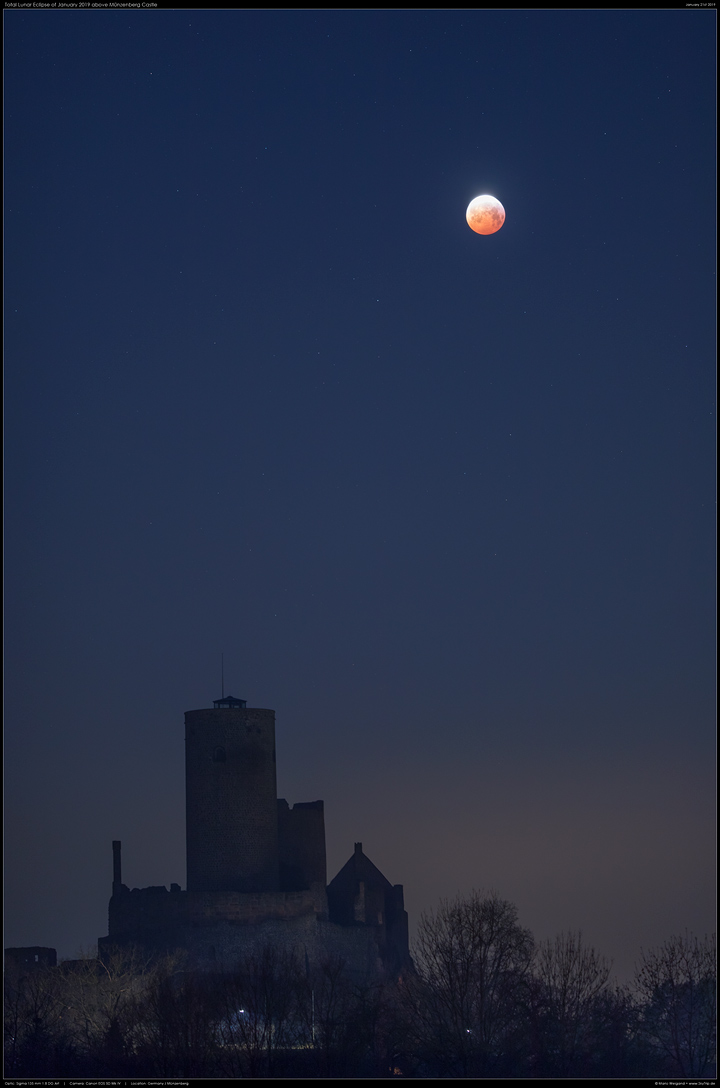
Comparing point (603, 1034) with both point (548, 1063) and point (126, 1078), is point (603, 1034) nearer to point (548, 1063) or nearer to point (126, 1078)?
point (548, 1063)

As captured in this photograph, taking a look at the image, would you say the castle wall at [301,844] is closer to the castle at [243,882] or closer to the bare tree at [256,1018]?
the castle at [243,882]

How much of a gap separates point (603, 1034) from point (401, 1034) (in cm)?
749

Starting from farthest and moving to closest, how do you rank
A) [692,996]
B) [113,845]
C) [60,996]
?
[113,845]
[60,996]
[692,996]

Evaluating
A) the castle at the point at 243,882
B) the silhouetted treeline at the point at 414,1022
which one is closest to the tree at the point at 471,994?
the silhouetted treeline at the point at 414,1022

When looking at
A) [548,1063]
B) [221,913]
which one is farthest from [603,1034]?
[221,913]

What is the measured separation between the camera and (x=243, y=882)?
7956 centimetres

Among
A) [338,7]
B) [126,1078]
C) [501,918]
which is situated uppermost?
[338,7]

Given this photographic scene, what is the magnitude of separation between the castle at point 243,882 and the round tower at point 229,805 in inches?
2.1

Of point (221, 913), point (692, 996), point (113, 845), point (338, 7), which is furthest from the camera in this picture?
point (113, 845)

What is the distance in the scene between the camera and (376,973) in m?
79.2

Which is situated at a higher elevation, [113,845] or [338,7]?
[338,7]

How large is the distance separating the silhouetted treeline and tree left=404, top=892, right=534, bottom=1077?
0.07 m

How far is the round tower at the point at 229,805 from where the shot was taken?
79875 millimetres

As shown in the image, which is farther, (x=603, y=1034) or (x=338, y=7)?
(x=603, y=1034)
